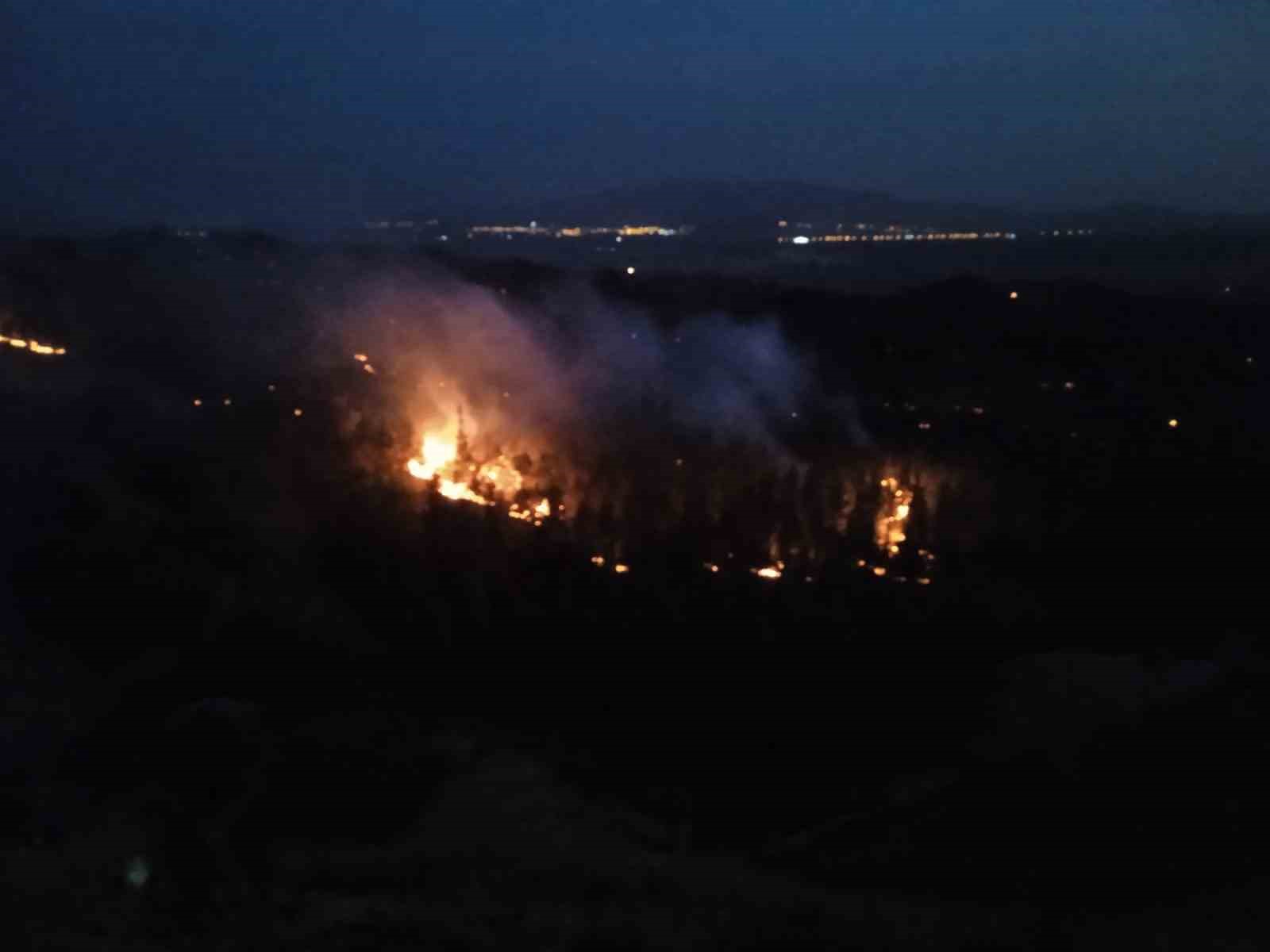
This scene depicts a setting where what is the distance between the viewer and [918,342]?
→ 2102cm

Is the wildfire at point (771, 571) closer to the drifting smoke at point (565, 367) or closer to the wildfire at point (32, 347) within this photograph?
the drifting smoke at point (565, 367)

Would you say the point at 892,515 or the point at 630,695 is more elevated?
the point at 892,515

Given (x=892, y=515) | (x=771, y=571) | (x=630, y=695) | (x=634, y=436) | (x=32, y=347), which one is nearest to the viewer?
(x=630, y=695)

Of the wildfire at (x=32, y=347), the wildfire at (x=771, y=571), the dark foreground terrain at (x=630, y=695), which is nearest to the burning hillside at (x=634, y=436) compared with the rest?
the wildfire at (x=771, y=571)

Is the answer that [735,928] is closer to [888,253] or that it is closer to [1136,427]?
[1136,427]

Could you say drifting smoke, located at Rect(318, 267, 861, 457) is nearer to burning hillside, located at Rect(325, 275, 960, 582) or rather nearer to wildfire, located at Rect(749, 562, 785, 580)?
burning hillside, located at Rect(325, 275, 960, 582)

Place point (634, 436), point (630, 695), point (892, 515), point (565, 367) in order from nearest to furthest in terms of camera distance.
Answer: point (630, 695) < point (892, 515) < point (634, 436) < point (565, 367)

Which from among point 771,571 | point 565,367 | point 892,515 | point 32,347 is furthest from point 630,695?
point 32,347

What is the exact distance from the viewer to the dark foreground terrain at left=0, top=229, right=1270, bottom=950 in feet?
22.6

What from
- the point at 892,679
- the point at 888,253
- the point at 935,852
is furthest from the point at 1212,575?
the point at 888,253

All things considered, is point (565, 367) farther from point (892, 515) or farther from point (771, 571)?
point (771, 571)

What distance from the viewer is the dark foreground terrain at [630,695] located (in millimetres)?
6879

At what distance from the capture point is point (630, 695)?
9.61m

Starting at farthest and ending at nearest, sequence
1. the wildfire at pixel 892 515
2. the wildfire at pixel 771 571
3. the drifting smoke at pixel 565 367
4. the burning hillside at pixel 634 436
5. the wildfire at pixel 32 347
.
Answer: the wildfire at pixel 32 347, the drifting smoke at pixel 565 367, the wildfire at pixel 892 515, the burning hillside at pixel 634 436, the wildfire at pixel 771 571
